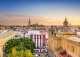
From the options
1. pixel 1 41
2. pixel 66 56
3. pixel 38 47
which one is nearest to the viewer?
pixel 1 41

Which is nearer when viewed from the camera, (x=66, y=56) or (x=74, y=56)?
(x=74, y=56)

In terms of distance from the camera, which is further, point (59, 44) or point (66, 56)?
point (59, 44)

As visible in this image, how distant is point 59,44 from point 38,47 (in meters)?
16.7

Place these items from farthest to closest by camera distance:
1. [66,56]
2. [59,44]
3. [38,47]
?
[38,47] → [59,44] → [66,56]

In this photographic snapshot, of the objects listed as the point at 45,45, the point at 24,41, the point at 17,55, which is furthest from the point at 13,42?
the point at 45,45

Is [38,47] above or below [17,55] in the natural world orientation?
below

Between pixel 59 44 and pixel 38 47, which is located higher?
pixel 59 44

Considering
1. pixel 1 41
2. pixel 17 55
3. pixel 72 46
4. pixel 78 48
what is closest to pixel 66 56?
pixel 72 46

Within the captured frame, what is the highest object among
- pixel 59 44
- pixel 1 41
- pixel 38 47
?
pixel 1 41

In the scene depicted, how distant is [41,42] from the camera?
49.8 metres

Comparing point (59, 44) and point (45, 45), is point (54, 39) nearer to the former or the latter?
point (59, 44)

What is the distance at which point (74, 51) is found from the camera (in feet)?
72.8

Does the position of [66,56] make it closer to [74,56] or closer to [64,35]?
[74,56]

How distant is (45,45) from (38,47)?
8.44 ft
